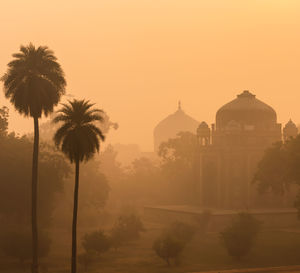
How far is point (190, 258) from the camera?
46469 mm

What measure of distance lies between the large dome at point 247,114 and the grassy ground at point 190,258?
16.2 meters

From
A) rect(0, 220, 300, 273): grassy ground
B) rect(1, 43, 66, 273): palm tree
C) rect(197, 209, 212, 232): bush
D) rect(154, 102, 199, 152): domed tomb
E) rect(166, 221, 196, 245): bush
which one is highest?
rect(154, 102, 199, 152): domed tomb

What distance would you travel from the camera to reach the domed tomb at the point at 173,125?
162 meters

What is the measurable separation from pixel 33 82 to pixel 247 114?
113 feet

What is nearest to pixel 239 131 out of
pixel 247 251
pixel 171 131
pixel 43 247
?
pixel 247 251

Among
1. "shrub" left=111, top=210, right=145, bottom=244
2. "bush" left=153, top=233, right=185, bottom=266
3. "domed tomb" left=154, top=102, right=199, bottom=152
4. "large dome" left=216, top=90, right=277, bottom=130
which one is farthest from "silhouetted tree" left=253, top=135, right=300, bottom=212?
"domed tomb" left=154, top=102, right=199, bottom=152

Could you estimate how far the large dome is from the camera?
70875 mm

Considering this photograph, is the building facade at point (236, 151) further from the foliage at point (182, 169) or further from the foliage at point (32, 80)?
the foliage at point (32, 80)

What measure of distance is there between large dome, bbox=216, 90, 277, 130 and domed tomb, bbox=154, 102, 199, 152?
8596cm

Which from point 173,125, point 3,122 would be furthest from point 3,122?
point 173,125

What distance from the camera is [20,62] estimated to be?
4066 cm

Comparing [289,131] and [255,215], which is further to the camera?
[289,131]

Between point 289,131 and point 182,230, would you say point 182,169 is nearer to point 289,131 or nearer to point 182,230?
point 289,131

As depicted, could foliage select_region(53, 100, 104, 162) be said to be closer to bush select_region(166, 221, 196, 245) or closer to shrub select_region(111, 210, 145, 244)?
bush select_region(166, 221, 196, 245)
